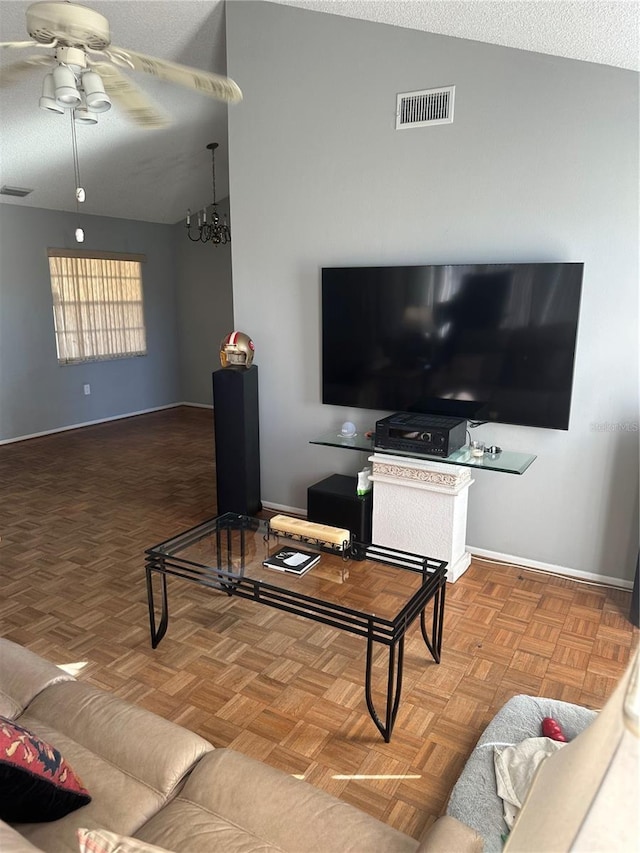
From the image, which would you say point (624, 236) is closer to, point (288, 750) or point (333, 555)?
point (333, 555)

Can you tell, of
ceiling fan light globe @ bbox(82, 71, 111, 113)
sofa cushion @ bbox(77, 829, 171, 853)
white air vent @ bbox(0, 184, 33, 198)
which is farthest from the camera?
white air vent @ bbox(0, 184, 33, 198)

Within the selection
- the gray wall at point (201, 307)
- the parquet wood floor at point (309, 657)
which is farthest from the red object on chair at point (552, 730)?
the gray wall at point (201, 307)

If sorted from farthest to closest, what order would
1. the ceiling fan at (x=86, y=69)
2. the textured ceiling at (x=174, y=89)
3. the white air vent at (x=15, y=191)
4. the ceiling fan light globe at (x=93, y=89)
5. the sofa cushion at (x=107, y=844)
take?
the white air vent at (x=15, y=191)
the textured ceiling at (x=174, y=89)
the ceiling fan light globe at (x=93, y=89)
the ceiling fan at (x=86, y=69)
the sofa cushion at (x=107, y=844)

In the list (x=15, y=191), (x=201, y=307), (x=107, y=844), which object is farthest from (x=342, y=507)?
(x=201, y=307)

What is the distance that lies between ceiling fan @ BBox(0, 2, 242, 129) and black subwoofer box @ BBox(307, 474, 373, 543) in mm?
2199

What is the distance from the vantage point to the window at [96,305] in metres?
6.67

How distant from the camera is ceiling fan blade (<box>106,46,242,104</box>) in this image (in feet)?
7.15

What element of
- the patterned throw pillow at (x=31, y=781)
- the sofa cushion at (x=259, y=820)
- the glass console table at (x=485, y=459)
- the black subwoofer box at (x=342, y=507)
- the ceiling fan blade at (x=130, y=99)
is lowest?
the black subwoofer box at (x=342, y=507)

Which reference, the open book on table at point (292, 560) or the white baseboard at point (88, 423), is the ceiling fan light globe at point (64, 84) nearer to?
the open book on table at point (292, 560)

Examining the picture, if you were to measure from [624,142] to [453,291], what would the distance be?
106 centimetres

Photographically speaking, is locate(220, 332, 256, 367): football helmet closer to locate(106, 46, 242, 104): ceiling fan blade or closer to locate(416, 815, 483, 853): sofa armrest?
locate(106, 46, 242, 104): ceiling fan blade

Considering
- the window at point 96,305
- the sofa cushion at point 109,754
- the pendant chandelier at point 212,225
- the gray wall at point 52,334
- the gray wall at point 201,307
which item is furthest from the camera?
the gray wall at point 201,307

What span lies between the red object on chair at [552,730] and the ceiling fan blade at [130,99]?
9.00 feet

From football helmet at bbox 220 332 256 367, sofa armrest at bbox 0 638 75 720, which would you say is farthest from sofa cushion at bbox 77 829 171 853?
football helmet at bbox 220 332 256 367
